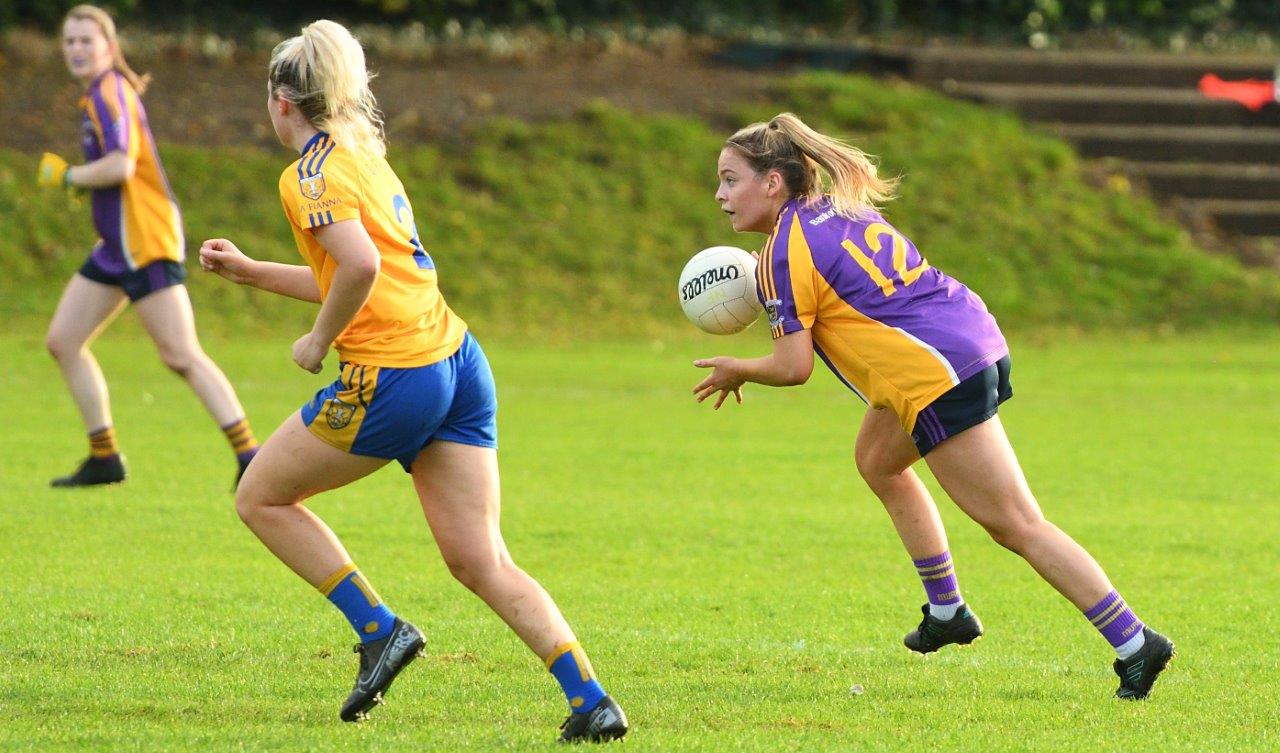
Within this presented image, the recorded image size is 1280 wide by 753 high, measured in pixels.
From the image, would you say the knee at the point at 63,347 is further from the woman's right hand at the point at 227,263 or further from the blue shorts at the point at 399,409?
the blue shorts at the point at 399,409

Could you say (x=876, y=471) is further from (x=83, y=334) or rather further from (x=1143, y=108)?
(x=1143, y=108)

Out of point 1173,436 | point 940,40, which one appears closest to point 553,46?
point 940,40

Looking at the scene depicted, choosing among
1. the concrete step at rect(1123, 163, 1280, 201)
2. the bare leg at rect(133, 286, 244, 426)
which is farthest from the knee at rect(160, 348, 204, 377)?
the concrete step at rect(1123, 163, 1280, 201)

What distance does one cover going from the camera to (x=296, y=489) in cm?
497

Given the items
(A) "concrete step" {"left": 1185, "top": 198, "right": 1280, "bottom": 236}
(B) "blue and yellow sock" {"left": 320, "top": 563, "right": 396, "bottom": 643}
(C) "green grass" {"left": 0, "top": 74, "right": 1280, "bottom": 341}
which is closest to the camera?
(B) "blue and yellow sock" {"left": 320, "top": 563, "right": 396, "bottom": 643}

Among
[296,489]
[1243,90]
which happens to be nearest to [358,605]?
[296,489]

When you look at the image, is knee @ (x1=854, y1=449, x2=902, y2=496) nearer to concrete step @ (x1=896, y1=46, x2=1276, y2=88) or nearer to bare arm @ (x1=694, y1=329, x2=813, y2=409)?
bare arm @ (x1=694, y1=329, x2=813, y2=409)

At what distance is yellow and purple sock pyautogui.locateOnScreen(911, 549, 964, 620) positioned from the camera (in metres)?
5.97

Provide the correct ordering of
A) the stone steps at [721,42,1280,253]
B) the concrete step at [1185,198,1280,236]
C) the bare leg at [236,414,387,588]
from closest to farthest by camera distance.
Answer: the bare leg at [236,414,387,588] < the concrete step at [1185,198,1280,236] < the stone steps at [721,42,1280,253]

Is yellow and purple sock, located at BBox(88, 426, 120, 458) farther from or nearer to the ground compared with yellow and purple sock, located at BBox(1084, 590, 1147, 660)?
nearer to the ground

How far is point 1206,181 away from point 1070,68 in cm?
275

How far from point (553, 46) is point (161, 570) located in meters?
18.8

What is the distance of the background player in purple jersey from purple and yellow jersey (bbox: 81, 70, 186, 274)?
502 centimetres

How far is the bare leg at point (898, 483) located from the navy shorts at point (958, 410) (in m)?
0.43
